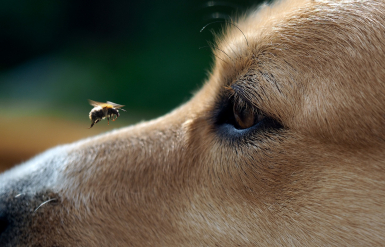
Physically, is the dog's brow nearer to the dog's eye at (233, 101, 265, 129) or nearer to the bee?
the dog's eye at (233, 101, 265, 129)

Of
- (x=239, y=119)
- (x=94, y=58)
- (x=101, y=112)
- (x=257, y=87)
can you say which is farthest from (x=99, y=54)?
(x=257, y=87)

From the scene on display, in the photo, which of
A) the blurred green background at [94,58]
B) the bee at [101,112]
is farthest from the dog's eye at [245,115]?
the blurred green background at [94,58]

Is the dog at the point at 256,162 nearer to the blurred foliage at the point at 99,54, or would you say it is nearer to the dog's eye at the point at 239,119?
the dog's eye at the point at 239,119

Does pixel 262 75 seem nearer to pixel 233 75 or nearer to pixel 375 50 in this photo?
pixel 233 75

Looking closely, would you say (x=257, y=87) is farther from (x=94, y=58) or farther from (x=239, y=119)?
(x=94, y=58)

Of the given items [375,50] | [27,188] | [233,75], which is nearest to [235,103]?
[233,75]
